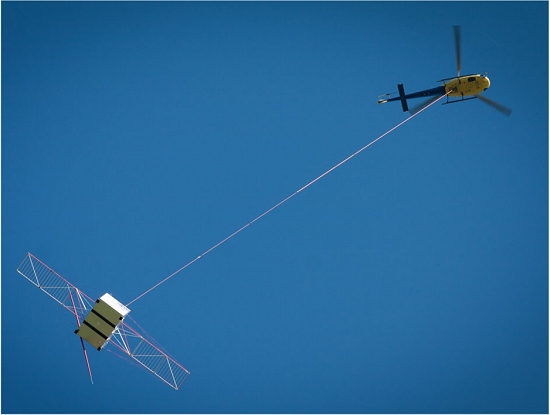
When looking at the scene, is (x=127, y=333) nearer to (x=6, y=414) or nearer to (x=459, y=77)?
(x=6, y=414)

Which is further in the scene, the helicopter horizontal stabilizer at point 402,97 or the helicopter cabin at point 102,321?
the helicopter horizontal stabilizer at point 402,97

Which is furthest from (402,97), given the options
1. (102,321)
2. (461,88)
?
(102,321)

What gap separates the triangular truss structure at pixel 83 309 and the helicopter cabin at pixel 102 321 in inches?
33.1

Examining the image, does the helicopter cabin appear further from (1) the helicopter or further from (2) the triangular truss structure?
(1) the helicopter

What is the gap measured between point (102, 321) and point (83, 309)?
8.38ft

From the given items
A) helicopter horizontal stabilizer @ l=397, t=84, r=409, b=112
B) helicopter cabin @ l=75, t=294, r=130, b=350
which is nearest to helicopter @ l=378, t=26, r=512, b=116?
helicopter horizontal stabilizer @ l=397, t=84, r=409, b=112

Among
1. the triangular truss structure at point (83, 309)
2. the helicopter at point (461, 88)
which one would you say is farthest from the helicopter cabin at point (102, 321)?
the helicopter at point (461, 88)

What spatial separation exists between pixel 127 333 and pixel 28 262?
7.25 meters

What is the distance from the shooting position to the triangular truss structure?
1192 inches

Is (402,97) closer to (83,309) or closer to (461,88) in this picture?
(461,88)

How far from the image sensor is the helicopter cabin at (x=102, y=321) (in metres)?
28.7

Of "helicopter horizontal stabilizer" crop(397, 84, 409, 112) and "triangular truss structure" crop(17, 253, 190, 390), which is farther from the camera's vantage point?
"helicopter horizontal stabilizer" crop(397, 84, 409, 112)

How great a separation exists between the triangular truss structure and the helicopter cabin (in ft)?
2.76

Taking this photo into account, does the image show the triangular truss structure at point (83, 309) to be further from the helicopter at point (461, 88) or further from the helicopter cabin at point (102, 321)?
the helicopter at point (461, 88)
